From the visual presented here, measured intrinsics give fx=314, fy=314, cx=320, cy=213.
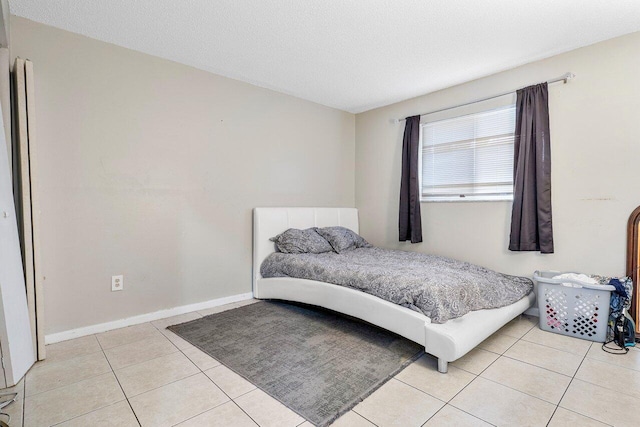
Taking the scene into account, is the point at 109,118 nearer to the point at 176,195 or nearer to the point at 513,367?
the point at 176,195

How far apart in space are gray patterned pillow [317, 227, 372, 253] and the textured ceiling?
1660 mm

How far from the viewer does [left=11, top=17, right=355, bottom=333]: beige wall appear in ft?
7.54

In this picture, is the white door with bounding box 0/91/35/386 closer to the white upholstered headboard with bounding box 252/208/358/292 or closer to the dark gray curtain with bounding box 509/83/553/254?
the white upholstered headboard with bounding box 252/208/358/292

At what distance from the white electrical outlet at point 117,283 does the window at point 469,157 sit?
3.13 metres

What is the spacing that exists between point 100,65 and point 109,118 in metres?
0.41

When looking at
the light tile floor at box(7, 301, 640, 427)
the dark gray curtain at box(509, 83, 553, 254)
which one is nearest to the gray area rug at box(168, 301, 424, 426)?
the light tile floor at box(7, 301, 640, 427)

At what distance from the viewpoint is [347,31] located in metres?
2.35

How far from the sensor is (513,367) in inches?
76.0

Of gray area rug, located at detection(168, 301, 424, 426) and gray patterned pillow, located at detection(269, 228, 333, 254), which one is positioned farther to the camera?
gray patterned pillow, located at detection(269, 228, 333, 254)

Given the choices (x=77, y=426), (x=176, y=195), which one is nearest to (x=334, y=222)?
(x=176, y=195)

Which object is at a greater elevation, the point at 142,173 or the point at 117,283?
the point at 142,173

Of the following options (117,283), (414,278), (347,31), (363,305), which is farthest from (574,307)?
(117,283)

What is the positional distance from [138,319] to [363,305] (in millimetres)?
1900

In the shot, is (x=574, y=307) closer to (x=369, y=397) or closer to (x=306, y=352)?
(x=369, y=397)
